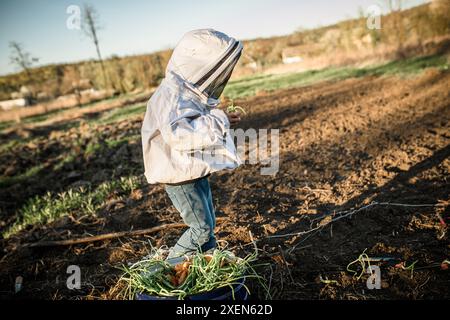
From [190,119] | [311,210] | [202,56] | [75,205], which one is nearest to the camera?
[190,119]

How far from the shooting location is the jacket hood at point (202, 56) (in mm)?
2498

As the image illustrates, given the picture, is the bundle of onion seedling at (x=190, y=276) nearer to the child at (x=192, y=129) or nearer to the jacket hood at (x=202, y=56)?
the child at (x=192, y=129)

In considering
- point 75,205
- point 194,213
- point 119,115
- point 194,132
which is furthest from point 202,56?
point 119,115

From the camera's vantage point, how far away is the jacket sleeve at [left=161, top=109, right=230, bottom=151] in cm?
227

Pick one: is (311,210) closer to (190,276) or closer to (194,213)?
(194,213)

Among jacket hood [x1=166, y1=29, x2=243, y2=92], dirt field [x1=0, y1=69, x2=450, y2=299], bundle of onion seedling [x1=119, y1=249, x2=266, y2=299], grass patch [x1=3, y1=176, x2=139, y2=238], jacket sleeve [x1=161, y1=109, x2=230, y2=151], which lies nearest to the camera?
bundle of onion seedling [x1=119, y1=249, x2=266, y2=299]

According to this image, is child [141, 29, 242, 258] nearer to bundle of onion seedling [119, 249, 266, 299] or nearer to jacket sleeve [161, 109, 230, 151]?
jacket sleeve [161, 109, 230, 151]

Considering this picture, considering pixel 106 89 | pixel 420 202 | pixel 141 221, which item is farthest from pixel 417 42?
pixel 106 89

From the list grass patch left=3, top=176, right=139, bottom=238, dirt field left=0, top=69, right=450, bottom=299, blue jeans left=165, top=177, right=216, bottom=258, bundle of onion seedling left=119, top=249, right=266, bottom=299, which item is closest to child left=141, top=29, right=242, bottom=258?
blue jeans left=165, top=177, right=216, bottom=258

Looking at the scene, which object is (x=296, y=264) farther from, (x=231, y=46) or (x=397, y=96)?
(x=397, y=96)

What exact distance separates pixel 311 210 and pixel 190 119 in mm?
2200

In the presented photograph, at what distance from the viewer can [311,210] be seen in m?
4.04

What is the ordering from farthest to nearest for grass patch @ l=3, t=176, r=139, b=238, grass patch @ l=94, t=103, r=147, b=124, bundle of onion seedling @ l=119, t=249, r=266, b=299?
grass patch @ l=94, t=103, r=147, b=124
grass patch @ l=3, t=176, r=139, b=238
bundle of onion seedling @ l=119, t=249, r=266, b=299

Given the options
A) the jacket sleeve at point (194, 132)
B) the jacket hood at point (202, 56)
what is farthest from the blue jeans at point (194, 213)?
the jacket hood at point (202, 56)
